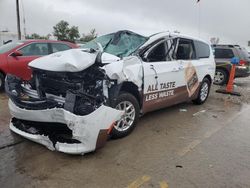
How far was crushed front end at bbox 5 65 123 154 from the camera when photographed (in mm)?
3785

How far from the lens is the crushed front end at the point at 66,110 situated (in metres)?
3.79

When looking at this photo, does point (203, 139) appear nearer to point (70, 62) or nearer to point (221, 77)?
point (70, 62)

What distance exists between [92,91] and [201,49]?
4366mm

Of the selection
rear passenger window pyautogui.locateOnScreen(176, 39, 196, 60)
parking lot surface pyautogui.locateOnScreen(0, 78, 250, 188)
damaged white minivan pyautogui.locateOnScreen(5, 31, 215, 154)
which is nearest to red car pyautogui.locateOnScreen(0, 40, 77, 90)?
parking lot surface pyautogui.locateOnScreen(0, 78, 250, 188)

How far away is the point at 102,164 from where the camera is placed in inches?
153

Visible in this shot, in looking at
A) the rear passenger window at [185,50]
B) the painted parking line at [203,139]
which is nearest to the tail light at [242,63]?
the painted parking line at [203,139]

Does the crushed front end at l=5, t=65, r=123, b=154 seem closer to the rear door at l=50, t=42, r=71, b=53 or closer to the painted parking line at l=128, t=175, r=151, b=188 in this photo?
the painted parking line at l=128, t=175, r=151, b=188

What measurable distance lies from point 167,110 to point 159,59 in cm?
191

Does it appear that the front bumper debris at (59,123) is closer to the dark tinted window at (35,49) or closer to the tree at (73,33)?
the dark tinted window at (35,49)

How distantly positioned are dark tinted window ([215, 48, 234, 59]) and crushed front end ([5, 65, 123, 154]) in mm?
10208

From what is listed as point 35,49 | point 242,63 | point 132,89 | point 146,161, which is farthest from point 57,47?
point 242,63

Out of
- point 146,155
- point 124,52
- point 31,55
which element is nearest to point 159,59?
point 124,52

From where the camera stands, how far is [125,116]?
4.84m

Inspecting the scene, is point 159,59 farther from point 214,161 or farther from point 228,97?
point 228,97
